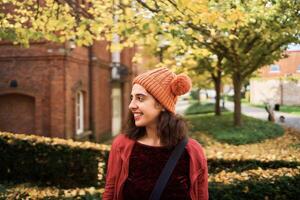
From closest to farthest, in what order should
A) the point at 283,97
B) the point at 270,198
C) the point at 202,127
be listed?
1. the point at 270,198
2. the point at 283,97
3. the point at 202,127

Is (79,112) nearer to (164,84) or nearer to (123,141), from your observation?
(123,141)

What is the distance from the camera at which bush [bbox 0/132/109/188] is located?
7973 millimetres

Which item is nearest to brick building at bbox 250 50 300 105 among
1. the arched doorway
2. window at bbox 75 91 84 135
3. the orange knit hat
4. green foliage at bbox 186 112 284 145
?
the orange knit hat

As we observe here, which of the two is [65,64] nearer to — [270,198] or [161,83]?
[270,198]

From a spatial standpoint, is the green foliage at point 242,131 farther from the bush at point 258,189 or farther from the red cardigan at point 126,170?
the red cardigan at point 126,170

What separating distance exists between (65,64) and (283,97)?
26.4ft

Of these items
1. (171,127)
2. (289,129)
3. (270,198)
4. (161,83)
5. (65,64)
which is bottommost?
(270,198)

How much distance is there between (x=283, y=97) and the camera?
6.34 meters

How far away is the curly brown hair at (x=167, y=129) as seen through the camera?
2.70 meters

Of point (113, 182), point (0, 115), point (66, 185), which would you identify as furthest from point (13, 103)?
point (113, 182)

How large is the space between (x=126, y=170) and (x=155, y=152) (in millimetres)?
251

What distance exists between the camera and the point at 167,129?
2709 millimetres

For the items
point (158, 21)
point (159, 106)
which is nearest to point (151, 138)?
point (159, 106)

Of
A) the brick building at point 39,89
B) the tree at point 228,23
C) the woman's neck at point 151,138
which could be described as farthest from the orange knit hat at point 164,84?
the brick building at point 39,89
